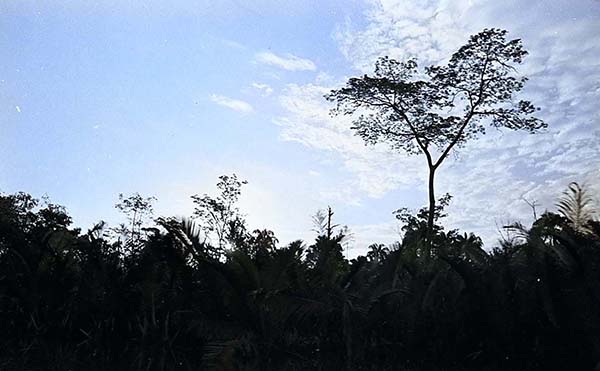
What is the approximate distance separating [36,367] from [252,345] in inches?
147

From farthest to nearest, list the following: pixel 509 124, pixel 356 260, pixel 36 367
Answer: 1. pixel 509 124
2. pixel 356 260
3. pixel 36 367

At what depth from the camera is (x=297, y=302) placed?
10250 mm

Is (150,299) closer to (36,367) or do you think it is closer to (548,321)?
(36,367)

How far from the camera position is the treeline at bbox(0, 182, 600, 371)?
10195 mm


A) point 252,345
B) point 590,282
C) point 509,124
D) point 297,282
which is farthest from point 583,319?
point 509,124

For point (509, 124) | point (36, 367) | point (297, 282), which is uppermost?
point (509, 124)

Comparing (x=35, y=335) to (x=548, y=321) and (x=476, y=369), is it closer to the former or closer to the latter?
(x=476, y=369)

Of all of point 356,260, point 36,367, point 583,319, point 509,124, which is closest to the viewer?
point 583,319

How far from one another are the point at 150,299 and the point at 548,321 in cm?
671

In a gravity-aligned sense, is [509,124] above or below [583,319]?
above

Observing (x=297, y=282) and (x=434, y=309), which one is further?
(x=434, y=309)

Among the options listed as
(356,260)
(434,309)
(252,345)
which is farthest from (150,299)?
(434,309)

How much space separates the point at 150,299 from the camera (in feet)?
35.4

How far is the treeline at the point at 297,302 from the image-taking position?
1020 centimetres
